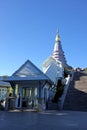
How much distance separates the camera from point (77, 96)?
24859 millimetres

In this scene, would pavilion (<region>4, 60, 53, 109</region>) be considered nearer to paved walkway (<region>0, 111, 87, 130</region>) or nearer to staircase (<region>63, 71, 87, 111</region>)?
staircase (<region>63, 71, 87, 111</region>)

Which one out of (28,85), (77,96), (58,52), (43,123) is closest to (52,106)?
(28,85)

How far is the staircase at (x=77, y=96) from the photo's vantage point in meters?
22.2

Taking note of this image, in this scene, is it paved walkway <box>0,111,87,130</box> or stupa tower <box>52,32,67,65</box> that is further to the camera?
stupa tower <box>52,32,67,65</box>

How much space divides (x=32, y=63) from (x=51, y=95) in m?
6.63

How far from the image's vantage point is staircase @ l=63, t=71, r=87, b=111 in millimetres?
22234

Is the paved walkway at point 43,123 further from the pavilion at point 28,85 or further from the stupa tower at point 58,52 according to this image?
the stupa tower at point 58,52

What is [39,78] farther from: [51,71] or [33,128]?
[51,71]

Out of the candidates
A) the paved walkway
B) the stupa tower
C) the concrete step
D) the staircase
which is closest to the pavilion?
the concrete step

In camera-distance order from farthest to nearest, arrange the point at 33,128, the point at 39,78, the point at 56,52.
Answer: the point at 56,52 < the point at 39,78 < the point at 33,128

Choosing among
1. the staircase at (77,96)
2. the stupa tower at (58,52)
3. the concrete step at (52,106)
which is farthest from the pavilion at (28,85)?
the stupa tower at (58,52)

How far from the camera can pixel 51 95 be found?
88.3 feet

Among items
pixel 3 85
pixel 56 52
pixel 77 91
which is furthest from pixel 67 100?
pixel 56 52

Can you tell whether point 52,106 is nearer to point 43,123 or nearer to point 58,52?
point 43,123
